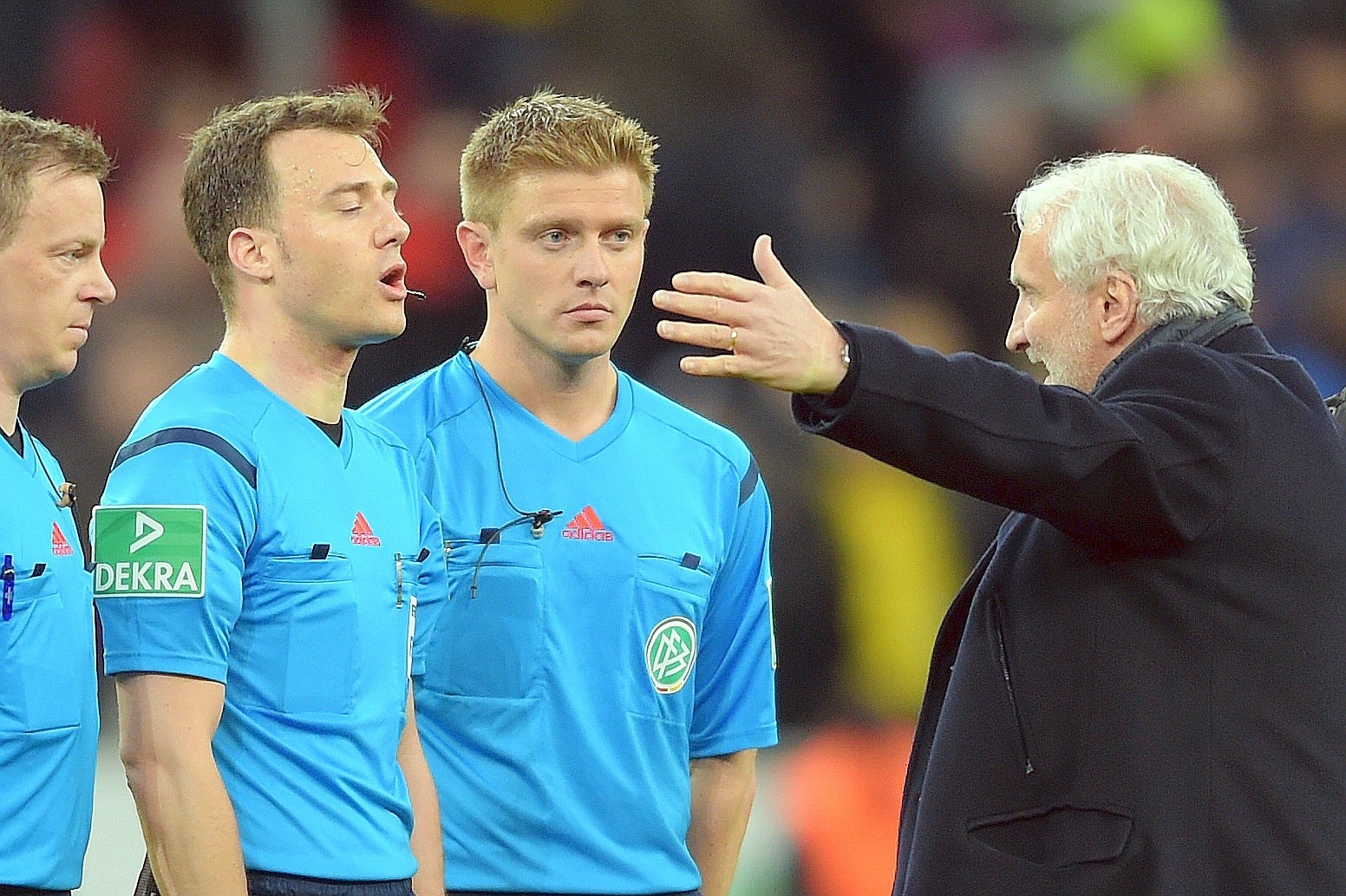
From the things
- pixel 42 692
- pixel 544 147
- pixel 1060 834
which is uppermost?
pixel 544 147

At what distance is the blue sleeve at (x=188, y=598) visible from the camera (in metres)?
2.48

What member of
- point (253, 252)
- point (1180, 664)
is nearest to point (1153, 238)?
point (1180, 664)

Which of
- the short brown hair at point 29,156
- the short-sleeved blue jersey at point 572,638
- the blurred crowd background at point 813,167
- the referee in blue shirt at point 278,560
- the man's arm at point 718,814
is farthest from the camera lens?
the blurred crowd background at point 813,167

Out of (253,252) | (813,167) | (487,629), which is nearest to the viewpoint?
(253,252)

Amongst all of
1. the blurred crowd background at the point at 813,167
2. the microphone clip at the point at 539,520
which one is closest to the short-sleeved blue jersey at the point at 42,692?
the microphone clip at the point at 539,520

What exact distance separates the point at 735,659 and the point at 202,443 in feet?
3.68

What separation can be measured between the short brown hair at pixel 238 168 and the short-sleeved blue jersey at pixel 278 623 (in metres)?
0.21

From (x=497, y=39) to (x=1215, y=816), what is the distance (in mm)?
4757

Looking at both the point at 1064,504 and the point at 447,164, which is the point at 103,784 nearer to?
the point at 447,164

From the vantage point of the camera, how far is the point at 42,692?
8.55 feet

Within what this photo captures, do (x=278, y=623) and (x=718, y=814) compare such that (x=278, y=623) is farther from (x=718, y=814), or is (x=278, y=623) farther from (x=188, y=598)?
(x=718, y=814)

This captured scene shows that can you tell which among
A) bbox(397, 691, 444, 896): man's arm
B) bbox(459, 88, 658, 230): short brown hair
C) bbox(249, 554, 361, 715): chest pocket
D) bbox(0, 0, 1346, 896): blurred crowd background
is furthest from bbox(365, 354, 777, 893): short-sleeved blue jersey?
bbox(0, 0, 1346, 896): blurred crowd background

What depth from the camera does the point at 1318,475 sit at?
2.75 meters

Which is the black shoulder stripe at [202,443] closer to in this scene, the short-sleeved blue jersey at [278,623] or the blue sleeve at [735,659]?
the short-sleeved blue jersey at [278,623]
